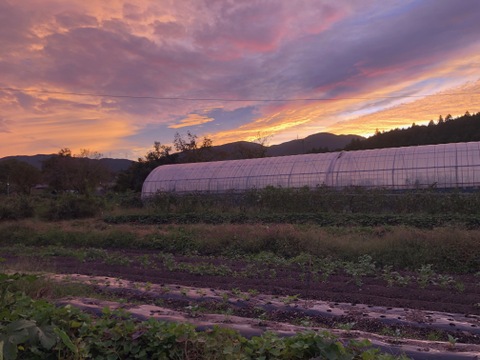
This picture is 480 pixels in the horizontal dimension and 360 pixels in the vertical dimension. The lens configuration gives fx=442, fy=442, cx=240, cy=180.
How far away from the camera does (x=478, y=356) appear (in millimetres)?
3900

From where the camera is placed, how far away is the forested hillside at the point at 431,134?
39250 mm

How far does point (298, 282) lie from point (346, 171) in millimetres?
14331

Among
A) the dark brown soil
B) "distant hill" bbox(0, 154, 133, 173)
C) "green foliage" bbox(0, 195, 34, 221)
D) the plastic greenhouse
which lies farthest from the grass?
"distant hill" bbox(0, 154, 133, 173)

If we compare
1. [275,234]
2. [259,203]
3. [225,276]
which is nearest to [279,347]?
[225,276]

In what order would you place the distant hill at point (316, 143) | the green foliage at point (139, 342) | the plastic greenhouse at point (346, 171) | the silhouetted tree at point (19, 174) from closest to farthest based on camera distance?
the green foliage at point (139, 342) < the plastic greenhouse at point (346, 171) < the silhouetted tree at point (19, 174) < the distant hill at point (316, 143)

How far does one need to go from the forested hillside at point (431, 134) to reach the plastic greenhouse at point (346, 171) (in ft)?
63.6

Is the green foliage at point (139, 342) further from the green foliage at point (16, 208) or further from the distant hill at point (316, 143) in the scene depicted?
the distant hill at point (316, 143)

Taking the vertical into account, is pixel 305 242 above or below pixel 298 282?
above

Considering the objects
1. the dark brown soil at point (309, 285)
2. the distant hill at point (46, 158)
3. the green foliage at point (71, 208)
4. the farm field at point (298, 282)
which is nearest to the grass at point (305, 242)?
the farm field at point (298, 282)

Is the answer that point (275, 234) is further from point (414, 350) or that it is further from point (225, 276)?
point (414, 350)

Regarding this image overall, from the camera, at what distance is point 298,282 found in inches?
316

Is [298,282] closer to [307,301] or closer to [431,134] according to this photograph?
[307,301]

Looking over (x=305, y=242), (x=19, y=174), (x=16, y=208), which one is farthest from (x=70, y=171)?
(x=305, y=242)

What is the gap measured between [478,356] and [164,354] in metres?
2.74
